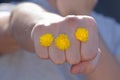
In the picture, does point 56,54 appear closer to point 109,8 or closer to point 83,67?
point 83,67

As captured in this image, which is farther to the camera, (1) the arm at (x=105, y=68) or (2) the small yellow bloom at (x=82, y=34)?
(1) the arm at (x=105, y=68)

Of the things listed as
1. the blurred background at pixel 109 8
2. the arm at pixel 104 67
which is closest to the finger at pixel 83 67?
the arm at pixel 104 67

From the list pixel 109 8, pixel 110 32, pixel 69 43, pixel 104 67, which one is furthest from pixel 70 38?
pixel 109 8

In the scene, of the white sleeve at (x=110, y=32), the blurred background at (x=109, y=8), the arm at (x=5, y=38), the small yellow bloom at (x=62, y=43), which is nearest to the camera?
the small yellow bloom at (x=62, y=43)

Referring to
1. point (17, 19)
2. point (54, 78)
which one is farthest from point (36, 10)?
point (54, 78)

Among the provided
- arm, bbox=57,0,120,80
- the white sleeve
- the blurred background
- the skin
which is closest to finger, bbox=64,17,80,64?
the skin

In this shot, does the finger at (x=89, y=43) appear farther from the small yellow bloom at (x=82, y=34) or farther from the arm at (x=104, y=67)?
the arm at (x=104, y=67)

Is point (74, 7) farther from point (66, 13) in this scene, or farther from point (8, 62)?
point (8, 62)

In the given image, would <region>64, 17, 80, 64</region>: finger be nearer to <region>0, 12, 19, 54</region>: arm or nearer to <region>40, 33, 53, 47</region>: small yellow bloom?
<region>40, 33, 53, 47</region>: small yellow bloom
